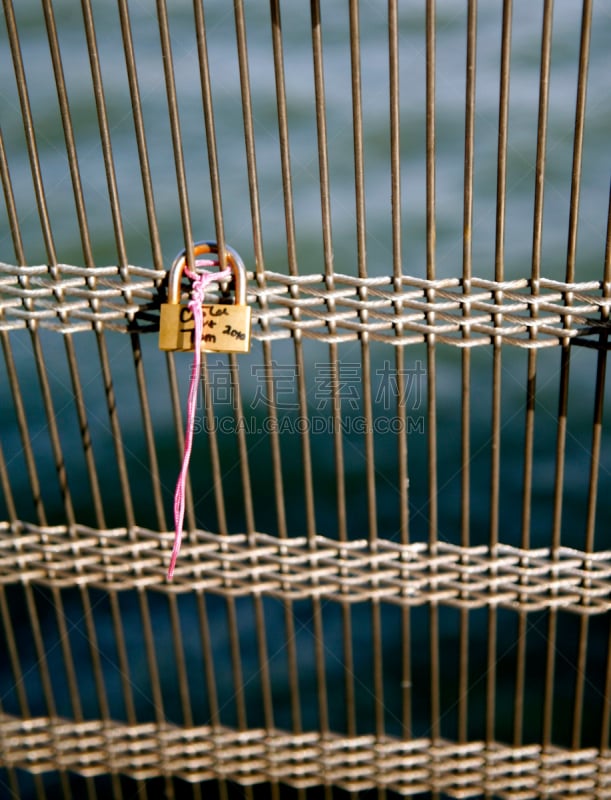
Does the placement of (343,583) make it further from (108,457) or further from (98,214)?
(98,214)

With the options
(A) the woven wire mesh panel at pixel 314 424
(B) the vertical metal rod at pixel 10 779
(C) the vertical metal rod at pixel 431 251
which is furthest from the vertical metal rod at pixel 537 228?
(B) the vertical metal rod at pixel 10 779

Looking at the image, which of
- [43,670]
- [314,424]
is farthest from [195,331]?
[314,424]

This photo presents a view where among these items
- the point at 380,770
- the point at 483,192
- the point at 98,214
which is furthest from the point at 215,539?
the point at 98,214

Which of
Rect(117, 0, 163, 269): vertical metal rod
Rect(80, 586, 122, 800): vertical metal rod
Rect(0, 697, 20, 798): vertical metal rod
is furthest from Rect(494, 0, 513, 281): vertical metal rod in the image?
Rect(0, 697, 20, 798): vertical metal rod

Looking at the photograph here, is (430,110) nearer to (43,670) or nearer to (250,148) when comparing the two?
(250,148)

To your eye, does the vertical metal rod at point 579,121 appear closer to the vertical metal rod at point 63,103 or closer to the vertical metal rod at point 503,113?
the vertical metal rod at point 503,113
